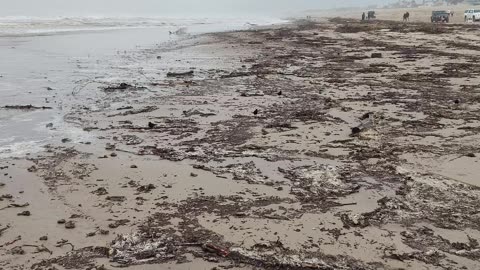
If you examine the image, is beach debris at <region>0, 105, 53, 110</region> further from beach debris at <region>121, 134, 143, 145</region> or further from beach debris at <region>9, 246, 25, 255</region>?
beach debris at <region>9, 246, 25, 255</region>

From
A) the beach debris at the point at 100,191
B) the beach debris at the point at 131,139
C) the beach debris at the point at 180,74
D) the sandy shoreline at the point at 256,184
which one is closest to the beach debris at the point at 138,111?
the sandy shoreline at the point at 256,184

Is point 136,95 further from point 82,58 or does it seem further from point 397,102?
point 82,58

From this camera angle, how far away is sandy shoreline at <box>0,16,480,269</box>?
3787 mm

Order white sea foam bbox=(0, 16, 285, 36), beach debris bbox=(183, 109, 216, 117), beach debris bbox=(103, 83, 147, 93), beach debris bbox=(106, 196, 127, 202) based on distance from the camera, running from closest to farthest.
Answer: beach debris bbox=(106, 196, 127, 202)
beach debris bbox=(183, 109, 216, 117)
beach debris bbox=(103, 83, 147, 93)
white sea foam bbox=(0, 16, 285, 36)

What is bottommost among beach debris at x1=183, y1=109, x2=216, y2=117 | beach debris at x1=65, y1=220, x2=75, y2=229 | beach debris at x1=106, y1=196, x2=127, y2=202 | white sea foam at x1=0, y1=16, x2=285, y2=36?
beach debris at x1=65, y1=220, x2=75, y2=229

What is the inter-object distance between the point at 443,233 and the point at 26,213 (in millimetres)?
4202

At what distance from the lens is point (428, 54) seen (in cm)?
1672

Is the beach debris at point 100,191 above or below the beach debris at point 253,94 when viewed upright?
below

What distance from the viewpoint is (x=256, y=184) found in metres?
5.26

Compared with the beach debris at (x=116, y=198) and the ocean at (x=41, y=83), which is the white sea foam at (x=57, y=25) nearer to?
the ocean at (x=41, y=83)

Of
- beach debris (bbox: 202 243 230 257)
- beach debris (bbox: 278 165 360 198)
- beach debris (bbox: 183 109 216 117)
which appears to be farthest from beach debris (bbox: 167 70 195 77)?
beach debris (bbox: 202 243 230 257)

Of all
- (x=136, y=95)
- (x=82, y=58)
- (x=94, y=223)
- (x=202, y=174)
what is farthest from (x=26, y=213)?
(x=82, y=58)

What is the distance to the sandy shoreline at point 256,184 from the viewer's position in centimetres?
379

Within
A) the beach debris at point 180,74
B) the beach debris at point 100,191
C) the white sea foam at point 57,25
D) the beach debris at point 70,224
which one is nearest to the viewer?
the beach debris at point 70,224
